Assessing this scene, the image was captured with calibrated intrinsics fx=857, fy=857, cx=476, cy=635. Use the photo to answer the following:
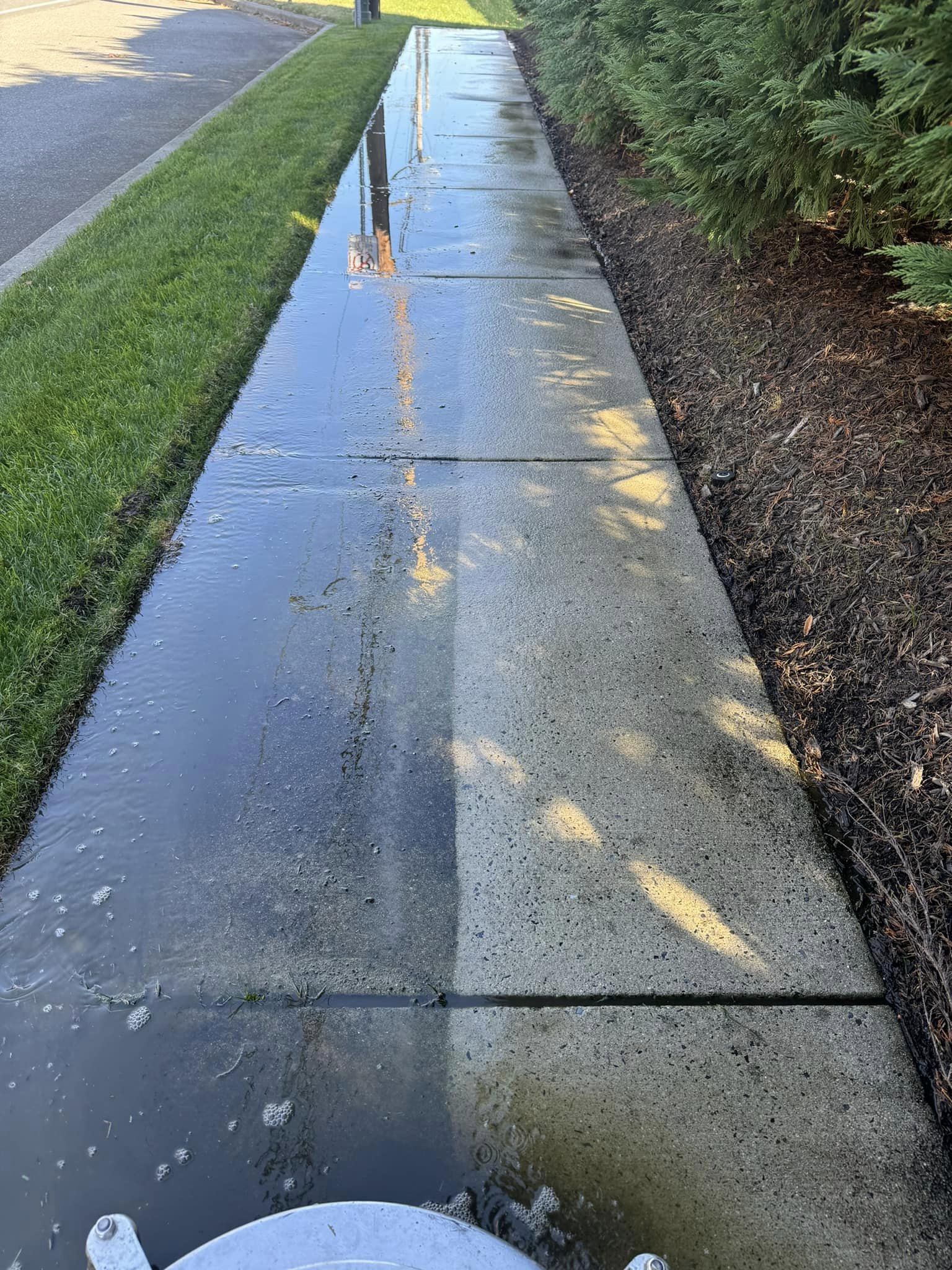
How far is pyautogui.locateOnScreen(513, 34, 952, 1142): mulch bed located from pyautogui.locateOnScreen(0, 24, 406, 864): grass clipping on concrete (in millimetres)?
2341

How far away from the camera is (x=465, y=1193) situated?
5.86ft

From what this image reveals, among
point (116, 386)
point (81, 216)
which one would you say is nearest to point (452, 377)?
point (116, 386)

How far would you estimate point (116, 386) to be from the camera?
14.4 feet

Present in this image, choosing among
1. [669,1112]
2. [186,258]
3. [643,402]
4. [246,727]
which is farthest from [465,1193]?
[186,258]

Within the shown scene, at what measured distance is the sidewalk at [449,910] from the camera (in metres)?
1.82

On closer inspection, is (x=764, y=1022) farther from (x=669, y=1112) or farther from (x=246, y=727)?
(x=246, y=727)

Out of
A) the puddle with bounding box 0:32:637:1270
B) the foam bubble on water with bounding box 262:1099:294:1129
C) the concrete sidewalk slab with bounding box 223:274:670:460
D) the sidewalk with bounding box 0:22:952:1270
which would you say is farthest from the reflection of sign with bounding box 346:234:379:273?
the foam bubble on water with bounding box 262:1099:294:1129

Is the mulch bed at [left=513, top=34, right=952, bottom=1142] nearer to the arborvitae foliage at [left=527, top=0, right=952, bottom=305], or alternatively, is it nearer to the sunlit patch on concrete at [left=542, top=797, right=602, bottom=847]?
the arborvitae foliage at [left=527, top=0, right=952, bottom=305]

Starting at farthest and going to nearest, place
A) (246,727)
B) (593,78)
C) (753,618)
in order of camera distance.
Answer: (593,78) < (753,618) < (246,727)

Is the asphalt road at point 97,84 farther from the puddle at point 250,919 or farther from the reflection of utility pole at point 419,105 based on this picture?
the puddle at point 250,919

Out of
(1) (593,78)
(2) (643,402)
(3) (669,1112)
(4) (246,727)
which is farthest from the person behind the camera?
(1) (593,78)

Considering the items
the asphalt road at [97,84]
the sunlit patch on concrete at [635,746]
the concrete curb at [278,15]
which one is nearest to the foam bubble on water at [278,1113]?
the sunlit patch on concrete at [635,746]

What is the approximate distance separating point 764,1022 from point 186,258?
586 cm

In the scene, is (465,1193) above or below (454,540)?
below
